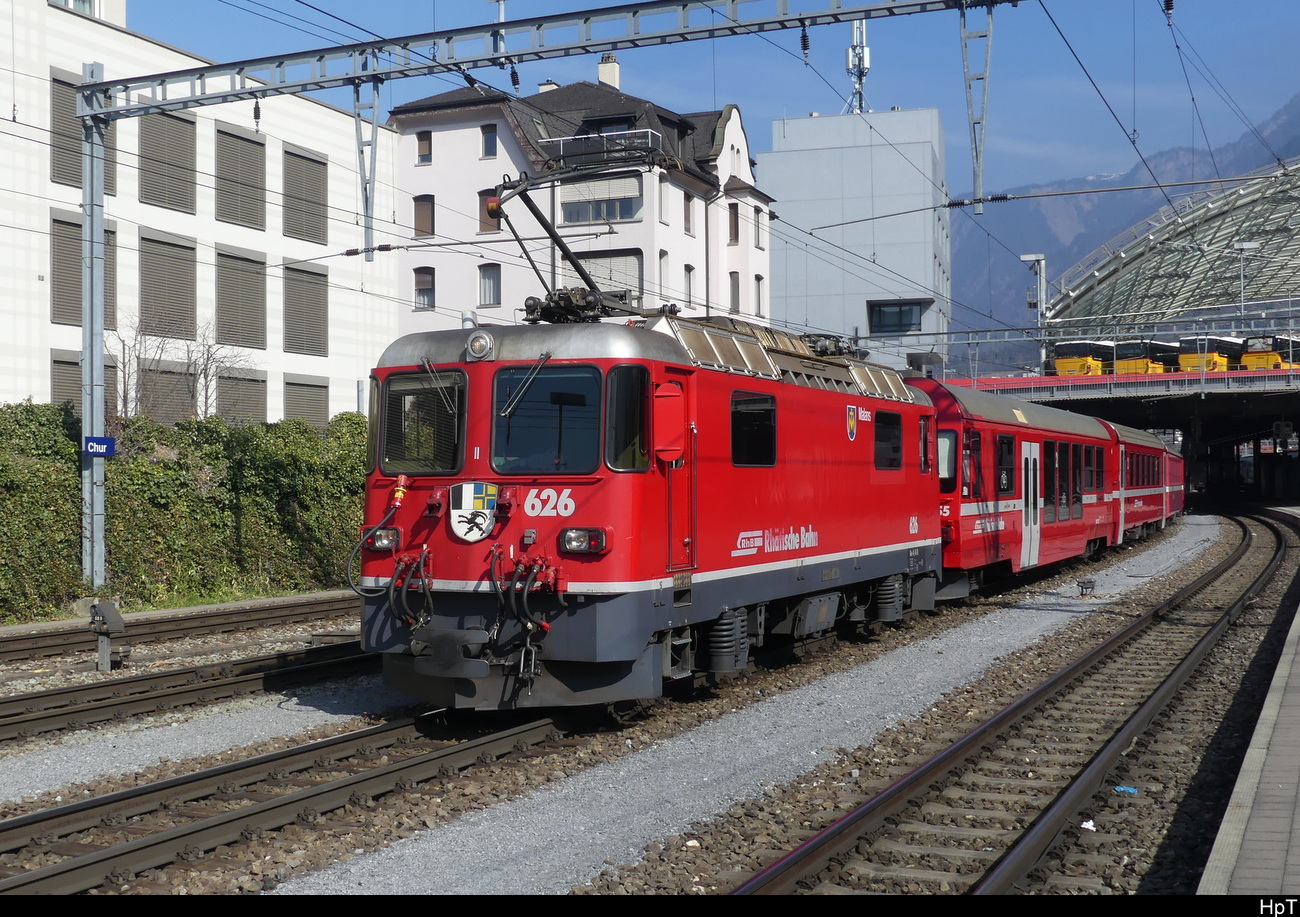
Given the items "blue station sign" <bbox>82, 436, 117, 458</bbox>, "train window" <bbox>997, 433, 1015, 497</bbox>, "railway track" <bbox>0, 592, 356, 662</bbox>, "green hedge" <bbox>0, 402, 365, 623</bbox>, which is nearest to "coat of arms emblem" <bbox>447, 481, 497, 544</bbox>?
"railway track" <bbox>0, 592, 356, 662</bbox>

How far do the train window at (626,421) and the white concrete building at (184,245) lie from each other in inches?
795

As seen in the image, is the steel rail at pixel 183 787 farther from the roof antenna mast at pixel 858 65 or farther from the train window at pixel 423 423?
the roof antenna mast at pixel 858 65

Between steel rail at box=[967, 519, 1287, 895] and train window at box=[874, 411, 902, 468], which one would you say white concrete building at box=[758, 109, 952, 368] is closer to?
train window at box=[874, 411, 902, 468]

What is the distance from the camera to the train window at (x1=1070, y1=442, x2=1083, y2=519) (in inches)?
960

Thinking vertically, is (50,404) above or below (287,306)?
below

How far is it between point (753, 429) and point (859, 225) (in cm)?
5828

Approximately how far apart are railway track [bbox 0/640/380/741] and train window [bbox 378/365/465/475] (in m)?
3.12

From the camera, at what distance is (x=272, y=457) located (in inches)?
811

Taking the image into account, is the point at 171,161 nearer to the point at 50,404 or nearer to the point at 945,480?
the point at 50,404

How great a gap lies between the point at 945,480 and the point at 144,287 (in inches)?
819

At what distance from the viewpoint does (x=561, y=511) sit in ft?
29.7

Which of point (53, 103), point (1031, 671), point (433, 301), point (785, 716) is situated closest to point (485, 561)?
point (785, 716)

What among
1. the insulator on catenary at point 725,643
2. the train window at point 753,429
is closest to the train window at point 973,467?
the train window at point 753,429

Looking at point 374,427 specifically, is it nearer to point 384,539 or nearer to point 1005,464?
point 384,539
